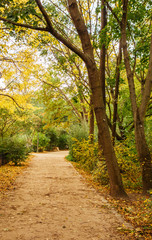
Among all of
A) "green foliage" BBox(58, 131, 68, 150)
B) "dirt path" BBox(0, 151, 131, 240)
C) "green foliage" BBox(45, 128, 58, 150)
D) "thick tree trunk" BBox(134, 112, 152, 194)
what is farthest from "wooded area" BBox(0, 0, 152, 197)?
"green foliage" BBox(58, 131, 68, 150)

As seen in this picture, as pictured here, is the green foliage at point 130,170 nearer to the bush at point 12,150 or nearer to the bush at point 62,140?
the bush at point 12,150

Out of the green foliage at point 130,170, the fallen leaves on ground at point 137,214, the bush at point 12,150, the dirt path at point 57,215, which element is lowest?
the fallen leaves on ground at point 137,214

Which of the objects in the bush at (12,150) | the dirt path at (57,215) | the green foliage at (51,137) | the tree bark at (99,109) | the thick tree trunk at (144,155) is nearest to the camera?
the dirt path at (57,215)

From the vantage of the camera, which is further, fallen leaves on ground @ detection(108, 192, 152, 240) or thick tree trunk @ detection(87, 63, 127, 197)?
thick tree trunk @ detection(87, 63, 127, 197)

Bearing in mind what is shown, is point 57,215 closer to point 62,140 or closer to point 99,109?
point 99,109

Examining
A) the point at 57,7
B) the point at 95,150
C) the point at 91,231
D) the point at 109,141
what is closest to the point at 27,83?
the point at 57,7

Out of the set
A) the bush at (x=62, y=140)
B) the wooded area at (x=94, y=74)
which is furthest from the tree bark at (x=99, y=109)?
the bush at (x=62, y=140)

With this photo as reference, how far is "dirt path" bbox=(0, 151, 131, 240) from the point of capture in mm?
3439

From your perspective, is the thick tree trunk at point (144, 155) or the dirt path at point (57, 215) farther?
the thick tree trunk at point (144, 155)

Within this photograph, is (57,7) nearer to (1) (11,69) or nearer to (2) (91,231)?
(1) (11,69)

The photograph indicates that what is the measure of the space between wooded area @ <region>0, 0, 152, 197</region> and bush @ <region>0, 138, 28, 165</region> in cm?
6

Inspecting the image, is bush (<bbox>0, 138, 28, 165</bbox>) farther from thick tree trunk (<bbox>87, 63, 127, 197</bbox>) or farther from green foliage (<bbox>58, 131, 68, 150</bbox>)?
green foliage (<bbox>58, 131, 68, 150</bbox>)

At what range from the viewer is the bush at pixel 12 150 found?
39.7ft

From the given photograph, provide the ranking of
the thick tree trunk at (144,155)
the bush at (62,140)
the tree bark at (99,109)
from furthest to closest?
1. the bush at (62,140)
2. the thick tree trunk at (144,155)
3. the tree bark at (99,109)
